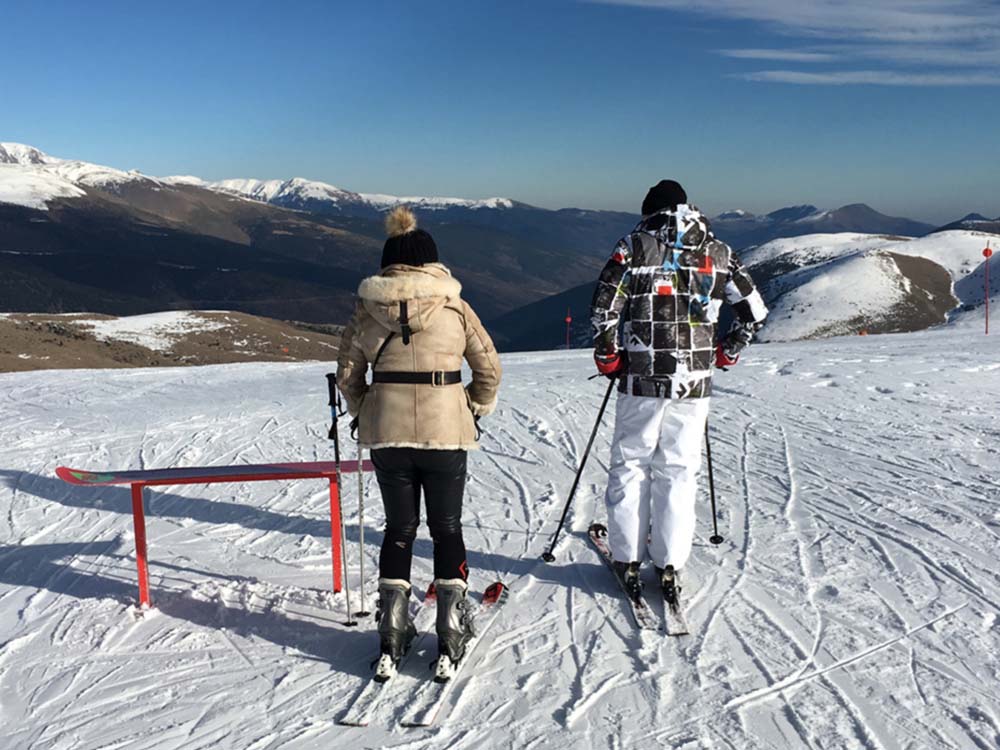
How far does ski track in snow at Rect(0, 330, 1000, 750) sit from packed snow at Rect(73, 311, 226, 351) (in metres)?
56.8

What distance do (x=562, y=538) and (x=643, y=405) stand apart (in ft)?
6.47

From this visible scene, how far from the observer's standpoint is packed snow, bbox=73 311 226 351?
61.5 meters

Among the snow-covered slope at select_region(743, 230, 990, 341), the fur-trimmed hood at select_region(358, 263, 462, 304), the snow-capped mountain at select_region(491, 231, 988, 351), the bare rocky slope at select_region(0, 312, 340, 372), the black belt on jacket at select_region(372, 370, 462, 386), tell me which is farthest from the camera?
the snow-covered slope at select_region(743, 230, 990, 341)

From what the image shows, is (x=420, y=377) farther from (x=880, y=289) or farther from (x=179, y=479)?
(x=880, y=289)

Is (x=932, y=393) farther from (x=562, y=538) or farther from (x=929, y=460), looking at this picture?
(x=562, y=538)

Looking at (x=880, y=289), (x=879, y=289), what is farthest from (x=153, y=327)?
(x=880, y=289)

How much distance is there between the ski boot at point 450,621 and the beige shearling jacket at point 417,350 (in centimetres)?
76

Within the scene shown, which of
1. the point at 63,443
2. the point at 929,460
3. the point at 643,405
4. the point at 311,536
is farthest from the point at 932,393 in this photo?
the point at 63,443

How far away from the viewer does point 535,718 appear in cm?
356

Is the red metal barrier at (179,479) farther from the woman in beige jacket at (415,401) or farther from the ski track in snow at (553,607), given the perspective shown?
the woman in beige jacket at (415,401)

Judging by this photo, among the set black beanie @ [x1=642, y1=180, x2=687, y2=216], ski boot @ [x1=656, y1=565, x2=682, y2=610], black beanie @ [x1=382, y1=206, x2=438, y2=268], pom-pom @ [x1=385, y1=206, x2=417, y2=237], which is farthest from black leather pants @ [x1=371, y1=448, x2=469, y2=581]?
black beanie @ [x1=642, y1=180, x2=687, y2=216]

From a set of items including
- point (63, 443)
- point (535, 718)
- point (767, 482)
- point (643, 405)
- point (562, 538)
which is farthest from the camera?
point (63, 443)

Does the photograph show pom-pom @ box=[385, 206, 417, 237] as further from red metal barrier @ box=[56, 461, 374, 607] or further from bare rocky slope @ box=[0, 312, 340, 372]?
bare rocky slope @ box=[0, 312, 340, 372]

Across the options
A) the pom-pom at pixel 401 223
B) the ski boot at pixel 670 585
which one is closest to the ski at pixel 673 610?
the ski boot at pixel 670 585
